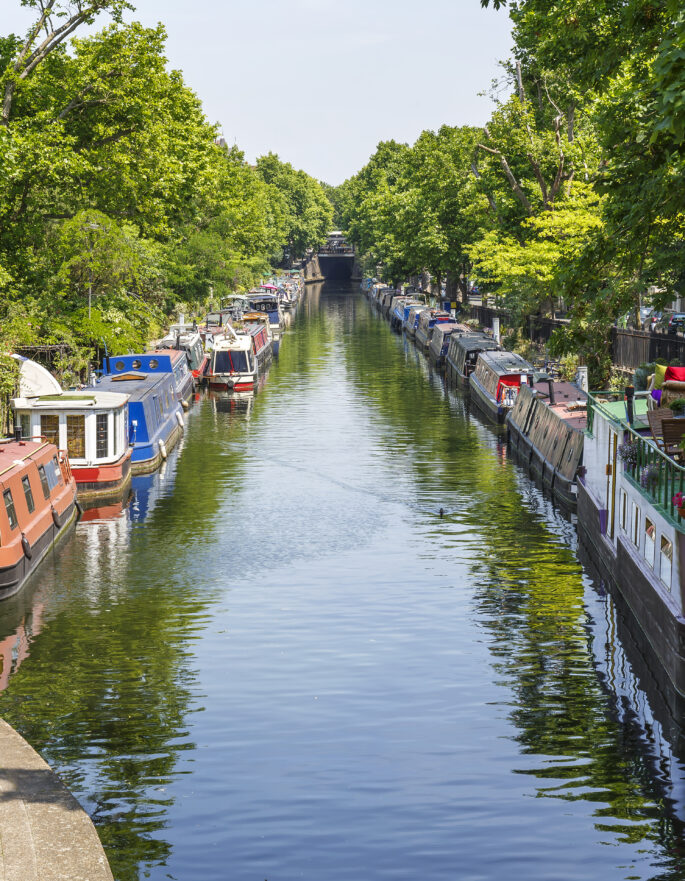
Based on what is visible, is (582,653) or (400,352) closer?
(582,653)

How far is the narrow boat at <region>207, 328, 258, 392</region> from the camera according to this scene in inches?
2689

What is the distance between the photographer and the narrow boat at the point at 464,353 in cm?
6712

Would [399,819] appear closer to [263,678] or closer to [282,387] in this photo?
[263,678]

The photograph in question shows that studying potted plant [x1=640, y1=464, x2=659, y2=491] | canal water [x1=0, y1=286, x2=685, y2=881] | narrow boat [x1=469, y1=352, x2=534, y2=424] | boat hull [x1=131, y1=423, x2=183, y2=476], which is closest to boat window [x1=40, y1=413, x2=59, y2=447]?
canal water [x1=0, y1=286, x2=685, y2=881]

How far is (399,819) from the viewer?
16453 mm

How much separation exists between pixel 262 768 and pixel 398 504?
20187 millimetres

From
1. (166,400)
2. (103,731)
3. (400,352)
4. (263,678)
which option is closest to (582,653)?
(263,678)

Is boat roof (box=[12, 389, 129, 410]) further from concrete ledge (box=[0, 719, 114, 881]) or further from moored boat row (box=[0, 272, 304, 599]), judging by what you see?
concrete ledge (box=[0, 719, 114, 881])

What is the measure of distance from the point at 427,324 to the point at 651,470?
70200 mm

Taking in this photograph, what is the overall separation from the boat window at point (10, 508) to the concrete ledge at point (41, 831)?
Result: 1210 centimetres

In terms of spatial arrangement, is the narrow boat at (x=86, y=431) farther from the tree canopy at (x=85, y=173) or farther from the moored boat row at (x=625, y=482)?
the moored boat row at (x=625, y=482)

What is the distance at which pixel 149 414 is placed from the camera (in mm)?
44219

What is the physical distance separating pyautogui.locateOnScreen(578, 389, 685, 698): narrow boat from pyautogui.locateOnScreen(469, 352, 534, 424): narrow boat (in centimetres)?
1966

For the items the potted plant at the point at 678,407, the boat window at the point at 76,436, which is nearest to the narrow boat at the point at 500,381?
the boat window at the point at 76,436
